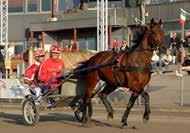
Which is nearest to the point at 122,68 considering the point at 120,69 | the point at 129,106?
the point at 120,69

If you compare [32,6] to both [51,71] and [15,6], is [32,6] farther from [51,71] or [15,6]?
[51,71]

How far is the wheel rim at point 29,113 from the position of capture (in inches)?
604

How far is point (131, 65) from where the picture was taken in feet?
46.9

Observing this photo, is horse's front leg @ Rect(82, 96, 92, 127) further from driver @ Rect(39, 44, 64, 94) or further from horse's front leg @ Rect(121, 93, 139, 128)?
horse's front leg @ Rect(121, 93, 139, 128)

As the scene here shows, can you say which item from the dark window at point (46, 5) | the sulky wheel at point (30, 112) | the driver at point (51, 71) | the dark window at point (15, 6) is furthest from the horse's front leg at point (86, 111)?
the dark window at point (15, 6)

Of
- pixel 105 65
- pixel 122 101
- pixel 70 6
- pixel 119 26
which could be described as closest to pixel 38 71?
pixel 105 65

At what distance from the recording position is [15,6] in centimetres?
5103

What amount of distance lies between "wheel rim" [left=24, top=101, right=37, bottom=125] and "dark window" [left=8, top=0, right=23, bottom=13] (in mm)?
35510

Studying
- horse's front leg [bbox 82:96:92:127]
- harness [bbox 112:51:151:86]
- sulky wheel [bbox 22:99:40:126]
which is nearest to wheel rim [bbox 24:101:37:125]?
sulky wheel [bbox 22:99:40:126]

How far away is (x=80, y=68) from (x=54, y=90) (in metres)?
0.81

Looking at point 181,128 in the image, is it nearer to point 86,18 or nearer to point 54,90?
point 54,90

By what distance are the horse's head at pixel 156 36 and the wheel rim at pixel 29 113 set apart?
10.7 ft

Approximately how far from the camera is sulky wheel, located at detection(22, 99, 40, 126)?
15.3 m

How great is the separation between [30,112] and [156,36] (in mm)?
3543
